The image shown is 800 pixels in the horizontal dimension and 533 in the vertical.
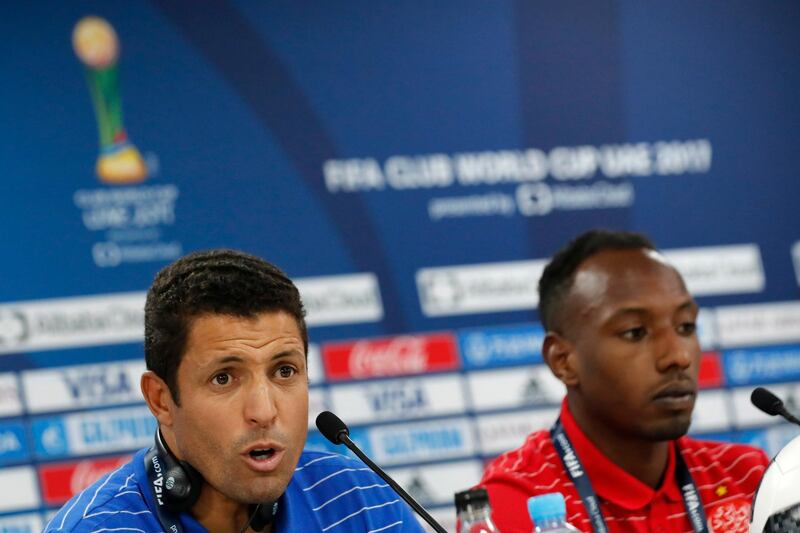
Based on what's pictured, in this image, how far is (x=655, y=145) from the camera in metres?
3.69

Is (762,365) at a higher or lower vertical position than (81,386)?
lower

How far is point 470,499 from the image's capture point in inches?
53.8

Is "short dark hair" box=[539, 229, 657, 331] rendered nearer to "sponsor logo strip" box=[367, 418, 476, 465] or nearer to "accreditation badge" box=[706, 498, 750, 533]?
"accreditation badge" box=[706, 498, 750, 533]

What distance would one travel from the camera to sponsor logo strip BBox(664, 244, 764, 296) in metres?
3.67

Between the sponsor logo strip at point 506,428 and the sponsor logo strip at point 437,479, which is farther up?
the sponsor logo strip at point 506,428

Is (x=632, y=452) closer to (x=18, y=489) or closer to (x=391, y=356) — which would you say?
(x=391, y=356)

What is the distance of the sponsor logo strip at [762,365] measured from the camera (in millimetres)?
3707

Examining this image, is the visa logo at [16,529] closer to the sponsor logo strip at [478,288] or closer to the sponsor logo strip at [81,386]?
the sponsor logo strip at [81,386]

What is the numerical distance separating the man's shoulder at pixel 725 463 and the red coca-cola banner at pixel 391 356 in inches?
56.1

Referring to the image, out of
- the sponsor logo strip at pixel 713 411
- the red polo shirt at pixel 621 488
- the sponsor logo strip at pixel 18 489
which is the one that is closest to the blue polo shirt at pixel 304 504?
the red polo shirt at pixel 621 488

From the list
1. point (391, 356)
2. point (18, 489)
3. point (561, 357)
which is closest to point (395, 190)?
point (391, 356)

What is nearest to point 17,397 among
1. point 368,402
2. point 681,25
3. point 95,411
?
point 95,411

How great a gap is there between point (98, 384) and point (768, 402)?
6.93 ft

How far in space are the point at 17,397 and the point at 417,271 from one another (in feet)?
3.96
